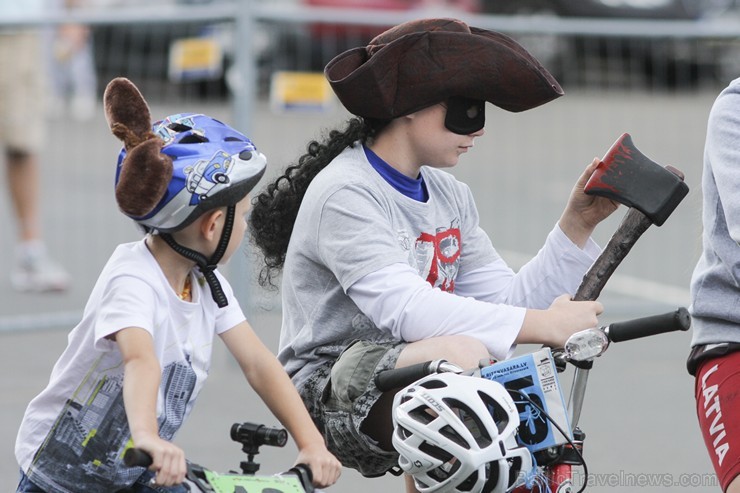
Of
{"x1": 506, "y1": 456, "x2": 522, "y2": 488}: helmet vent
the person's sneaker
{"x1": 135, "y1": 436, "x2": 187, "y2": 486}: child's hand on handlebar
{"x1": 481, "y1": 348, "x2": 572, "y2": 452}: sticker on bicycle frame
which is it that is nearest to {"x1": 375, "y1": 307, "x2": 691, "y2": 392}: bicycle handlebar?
{"x1": 481, "y1": 348, "x2": 572, "y2": 452}: sticker on bicycle frame

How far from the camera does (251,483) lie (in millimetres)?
3062

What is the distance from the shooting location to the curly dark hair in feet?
13.1

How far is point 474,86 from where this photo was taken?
3.69 metres

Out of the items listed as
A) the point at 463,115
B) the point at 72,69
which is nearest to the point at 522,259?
the point at 72,69

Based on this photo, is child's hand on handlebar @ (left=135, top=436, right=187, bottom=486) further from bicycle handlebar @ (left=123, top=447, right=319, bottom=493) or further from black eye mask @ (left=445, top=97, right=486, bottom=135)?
black eye mask @ (left=445, top=97, right=486, bottom=135)

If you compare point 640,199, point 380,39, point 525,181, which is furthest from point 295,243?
point 525,181

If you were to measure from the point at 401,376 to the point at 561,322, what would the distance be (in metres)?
0.41

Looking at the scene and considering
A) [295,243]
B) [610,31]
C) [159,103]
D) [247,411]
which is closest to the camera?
[295,243]

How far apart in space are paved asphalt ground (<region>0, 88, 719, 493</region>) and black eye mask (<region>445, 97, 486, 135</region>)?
1886 mm

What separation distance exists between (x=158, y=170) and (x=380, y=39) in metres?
0.91

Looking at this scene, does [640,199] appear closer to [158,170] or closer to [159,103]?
[158,170]

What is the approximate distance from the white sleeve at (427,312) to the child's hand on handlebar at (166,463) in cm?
80

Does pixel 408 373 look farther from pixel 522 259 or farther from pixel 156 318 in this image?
pixel 522 259

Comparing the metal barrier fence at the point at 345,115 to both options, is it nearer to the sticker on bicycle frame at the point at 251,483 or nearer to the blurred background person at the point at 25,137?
the blurred background person at the point at 25,137
